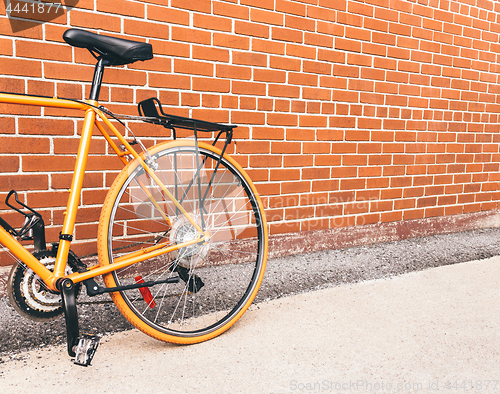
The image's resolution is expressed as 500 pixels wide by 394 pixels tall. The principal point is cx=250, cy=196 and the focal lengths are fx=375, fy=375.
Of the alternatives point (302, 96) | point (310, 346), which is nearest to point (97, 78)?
point (310, 346)

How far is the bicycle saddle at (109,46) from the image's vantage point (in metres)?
1.50

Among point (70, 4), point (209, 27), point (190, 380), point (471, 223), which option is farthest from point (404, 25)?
point (190, 380)

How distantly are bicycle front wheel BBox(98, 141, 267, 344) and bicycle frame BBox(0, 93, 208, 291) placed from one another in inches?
1.7

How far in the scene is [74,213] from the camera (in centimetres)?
156

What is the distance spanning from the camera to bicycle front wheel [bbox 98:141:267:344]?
1.64 meters

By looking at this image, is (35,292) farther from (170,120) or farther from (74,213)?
(170,120)

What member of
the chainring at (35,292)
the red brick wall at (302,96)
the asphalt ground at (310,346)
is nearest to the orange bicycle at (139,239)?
the chainring at (35,292)

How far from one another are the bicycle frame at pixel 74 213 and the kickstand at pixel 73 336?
4cm

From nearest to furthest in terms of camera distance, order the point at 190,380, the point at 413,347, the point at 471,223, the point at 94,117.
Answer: the point at 190,380 < the point at 94,117 < the point at 413,347 < the point at 471,223

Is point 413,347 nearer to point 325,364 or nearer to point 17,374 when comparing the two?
point 325,364

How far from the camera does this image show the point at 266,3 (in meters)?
2.61

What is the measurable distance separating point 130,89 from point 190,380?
165 centimetres

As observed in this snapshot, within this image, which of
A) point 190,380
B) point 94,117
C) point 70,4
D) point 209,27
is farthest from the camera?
point 209,27

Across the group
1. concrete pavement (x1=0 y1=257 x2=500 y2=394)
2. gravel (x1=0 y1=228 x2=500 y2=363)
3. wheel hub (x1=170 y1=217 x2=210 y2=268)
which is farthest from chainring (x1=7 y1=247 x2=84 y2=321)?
wheel hub (x1=170 y1=217 x2=210 y2=268)
